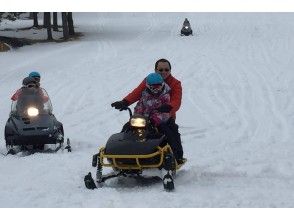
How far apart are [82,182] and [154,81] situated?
1744mm

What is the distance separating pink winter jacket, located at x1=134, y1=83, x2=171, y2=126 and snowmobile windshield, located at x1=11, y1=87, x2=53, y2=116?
3322mm

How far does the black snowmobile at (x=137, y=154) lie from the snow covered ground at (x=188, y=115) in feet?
0.67

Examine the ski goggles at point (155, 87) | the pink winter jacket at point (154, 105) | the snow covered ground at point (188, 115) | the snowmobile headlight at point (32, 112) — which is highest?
the ski goggles at point (155, 87)

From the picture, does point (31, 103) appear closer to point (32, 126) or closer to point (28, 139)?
point (32, 126)

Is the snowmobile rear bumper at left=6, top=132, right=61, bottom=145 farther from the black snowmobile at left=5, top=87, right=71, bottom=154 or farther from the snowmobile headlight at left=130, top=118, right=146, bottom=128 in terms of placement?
the snowmobile headlight at left=130, top=118, right=146, bottom=128

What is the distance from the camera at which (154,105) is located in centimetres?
898

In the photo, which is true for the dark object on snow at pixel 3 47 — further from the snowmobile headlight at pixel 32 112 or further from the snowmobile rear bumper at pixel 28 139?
the snowmobile rear bumper at pixel 28 139

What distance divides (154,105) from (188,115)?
21.0 feet

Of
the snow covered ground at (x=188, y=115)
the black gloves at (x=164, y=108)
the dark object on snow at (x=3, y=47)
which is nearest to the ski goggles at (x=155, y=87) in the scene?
the black gloves at (x=164, y=108)

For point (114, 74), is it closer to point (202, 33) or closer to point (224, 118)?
point (224, 118)

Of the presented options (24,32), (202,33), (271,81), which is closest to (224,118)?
(271,81)

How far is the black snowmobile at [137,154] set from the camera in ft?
27.1

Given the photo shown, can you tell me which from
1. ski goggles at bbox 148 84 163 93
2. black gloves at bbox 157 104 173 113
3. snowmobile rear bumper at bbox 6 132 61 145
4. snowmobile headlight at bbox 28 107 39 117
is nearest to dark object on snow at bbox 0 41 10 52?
snowmobile headlight at bbox 28 107 39 117

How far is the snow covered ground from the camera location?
788cm
